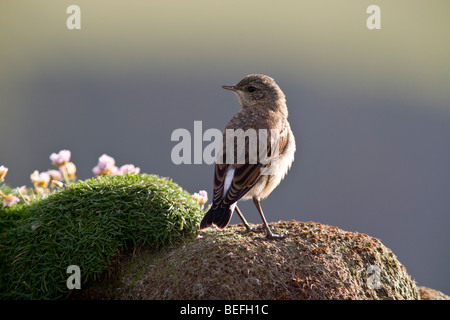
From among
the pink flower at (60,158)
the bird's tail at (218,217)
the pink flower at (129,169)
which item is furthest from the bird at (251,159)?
the pink flower at (60,158)

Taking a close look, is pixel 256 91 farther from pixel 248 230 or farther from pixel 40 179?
pixel 40 179

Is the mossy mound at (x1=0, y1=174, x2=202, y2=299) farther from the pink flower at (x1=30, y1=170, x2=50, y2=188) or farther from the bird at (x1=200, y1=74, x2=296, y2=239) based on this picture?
the pink flower at (x1=30, y1=170, x2=50, y2=188)

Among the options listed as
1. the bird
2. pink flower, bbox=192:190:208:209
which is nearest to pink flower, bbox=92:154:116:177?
pink flower, bbox=192:190:208:209

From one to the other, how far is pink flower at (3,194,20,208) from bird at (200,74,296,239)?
2.31 m

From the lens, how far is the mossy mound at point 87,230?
432cm

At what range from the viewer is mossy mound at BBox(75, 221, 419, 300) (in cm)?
398

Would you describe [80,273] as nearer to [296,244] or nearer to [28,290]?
[28,290]

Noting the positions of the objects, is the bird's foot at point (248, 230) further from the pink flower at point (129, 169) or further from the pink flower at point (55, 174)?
the pink flower at point (55, 174)

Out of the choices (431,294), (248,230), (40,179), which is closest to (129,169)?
(40,179)

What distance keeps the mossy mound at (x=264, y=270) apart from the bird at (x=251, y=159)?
28 centimetres

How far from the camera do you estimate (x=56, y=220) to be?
4582 millimetres

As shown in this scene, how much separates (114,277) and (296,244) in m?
1.76

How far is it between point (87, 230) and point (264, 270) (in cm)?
172
